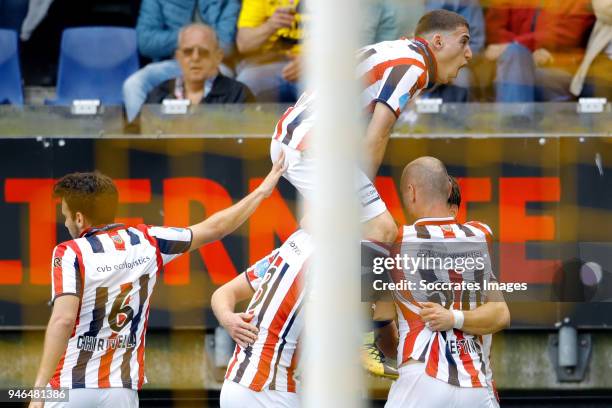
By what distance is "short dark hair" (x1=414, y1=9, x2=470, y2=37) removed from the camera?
13.7ft

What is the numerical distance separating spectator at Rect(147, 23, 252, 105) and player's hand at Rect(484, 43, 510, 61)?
1089 mm

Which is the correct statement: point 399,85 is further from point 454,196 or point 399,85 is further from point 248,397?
point 248,397

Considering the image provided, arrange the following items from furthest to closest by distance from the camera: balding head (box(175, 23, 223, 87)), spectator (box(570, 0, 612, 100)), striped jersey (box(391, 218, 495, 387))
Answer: balding head (box(175, 23, 223, 87)) → spectator (box(570, 0, 612, 100)) → striped jersey (box(391, 218, 495, 387))

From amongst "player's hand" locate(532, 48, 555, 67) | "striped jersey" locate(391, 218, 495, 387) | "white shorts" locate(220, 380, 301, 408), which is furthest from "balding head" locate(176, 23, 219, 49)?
"white shorts" locate(220, 380, 301, 408)

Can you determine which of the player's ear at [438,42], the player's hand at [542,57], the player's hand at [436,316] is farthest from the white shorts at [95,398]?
the player's hand at [542,57]

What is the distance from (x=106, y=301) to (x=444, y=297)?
1126mm

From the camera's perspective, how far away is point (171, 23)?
6090 mm

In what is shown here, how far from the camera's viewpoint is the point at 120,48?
6223 mm

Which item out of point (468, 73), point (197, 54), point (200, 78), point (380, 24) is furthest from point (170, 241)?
point (468, 73)

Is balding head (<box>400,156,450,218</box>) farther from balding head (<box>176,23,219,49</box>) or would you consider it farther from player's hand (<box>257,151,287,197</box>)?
balding head (<box>176,23,219,49</box>)

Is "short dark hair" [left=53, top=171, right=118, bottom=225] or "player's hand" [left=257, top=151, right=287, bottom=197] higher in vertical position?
"player's hand" [left=257, top=151, right=287, bottom=197]

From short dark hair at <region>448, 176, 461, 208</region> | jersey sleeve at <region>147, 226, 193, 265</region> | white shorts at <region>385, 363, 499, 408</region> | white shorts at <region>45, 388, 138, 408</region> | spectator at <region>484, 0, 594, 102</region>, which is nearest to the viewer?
white shorts at <region>385, 363, 499, 408</region>

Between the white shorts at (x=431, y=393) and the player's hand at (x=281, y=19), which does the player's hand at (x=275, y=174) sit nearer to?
the white shorts at (x=431, y=393)

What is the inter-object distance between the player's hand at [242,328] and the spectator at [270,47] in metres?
1.84
